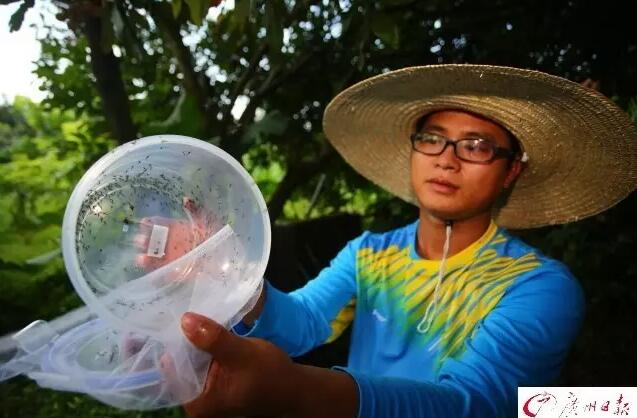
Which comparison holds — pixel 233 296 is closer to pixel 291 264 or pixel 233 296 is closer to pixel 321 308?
pixel 321 308

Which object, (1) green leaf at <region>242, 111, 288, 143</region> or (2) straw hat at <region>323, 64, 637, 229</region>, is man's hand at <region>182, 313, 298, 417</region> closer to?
(2) straw hat at <region>323, 64, 637, 229</region>

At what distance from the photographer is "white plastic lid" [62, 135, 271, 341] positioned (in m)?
0.81

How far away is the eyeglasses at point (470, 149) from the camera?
4.24ft

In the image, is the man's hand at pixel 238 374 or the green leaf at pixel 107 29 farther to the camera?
the green leaf at pixel 107 29

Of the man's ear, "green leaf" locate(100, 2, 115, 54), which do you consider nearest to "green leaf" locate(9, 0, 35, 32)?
"green leaf" locate(100, 2, 115, 54)

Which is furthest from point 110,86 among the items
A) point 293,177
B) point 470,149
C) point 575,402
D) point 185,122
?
point 575,402

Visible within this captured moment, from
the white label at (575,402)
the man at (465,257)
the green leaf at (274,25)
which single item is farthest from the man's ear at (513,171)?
the green leaf at (274,25)

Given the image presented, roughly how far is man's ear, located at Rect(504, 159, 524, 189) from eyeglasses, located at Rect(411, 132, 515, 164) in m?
0.04

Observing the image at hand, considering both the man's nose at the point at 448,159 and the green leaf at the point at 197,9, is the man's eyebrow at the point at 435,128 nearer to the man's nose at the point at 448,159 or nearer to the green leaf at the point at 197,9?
the man's nose at the point at 448,159

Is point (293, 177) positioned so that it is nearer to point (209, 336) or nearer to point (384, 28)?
point (384, 28)

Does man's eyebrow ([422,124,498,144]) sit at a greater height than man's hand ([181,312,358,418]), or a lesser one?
greater

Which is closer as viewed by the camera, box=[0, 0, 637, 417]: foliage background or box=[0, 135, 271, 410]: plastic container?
box=[0, 135, 271, 410]: plastic container

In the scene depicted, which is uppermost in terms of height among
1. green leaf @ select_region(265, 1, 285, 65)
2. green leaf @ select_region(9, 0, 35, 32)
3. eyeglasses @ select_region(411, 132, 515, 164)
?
green leaf @ select_region(265, 1, 285, 65)

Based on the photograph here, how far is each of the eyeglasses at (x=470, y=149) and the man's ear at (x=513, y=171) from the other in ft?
0.13
